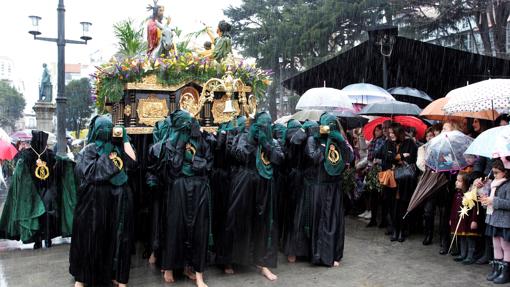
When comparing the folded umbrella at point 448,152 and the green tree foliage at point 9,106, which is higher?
the green tree foliage at point 9,106

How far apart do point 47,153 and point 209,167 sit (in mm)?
3297

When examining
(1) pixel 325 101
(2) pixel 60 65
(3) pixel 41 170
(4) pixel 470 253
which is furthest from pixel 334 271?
(2) pixel 60 65

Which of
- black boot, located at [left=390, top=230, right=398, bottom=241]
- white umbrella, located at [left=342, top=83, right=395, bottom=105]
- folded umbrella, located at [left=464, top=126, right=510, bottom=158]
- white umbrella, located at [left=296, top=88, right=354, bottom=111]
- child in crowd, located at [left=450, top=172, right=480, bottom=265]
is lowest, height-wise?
black boot, located at [left=390, top=230, right=398, bottom=241]

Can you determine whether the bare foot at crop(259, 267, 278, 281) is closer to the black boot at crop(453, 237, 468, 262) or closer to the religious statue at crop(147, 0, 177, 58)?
the black boot at crop(453, 237, 468, 262)

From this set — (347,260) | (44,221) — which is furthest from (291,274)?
(44,221)

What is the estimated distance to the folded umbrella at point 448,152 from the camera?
6.40 meters

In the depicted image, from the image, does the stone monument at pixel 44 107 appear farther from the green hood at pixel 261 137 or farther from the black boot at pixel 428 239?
the black boot at pixel 428 239

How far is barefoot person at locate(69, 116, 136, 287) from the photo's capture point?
5332mm

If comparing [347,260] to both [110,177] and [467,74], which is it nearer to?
[110,177]

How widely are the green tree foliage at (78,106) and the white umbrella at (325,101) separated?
114 feet

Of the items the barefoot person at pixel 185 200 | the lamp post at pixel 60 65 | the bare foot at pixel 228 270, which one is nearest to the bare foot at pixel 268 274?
the bare foot at pixel 228 270

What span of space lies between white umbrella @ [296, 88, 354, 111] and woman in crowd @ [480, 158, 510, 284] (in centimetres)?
376

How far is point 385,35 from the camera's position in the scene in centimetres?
1046

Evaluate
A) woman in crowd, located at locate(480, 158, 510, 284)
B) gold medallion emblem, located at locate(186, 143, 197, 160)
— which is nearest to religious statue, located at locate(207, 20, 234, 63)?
gold medallion emblem, located at locate(186, 143, 197, 160)
